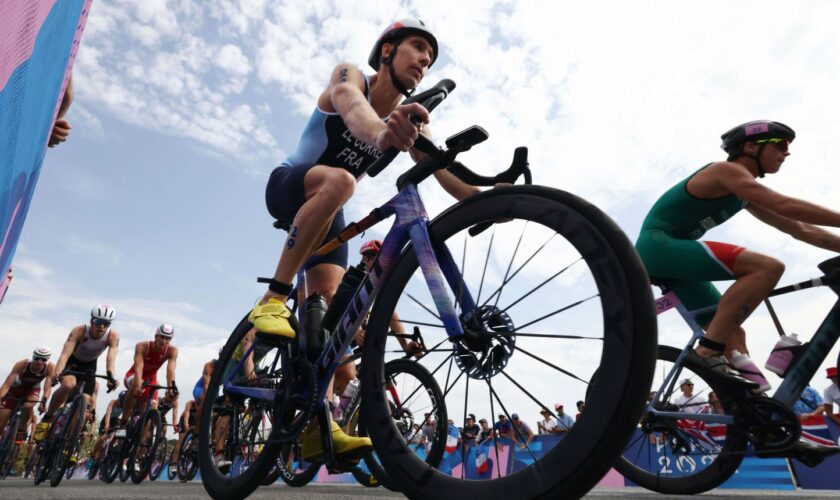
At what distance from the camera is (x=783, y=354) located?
12.8ft

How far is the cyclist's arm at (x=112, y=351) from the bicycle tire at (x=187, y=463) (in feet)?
5.47

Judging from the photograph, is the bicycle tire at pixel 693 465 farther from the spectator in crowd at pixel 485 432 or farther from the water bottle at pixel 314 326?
the water bottle at pixel 314 326

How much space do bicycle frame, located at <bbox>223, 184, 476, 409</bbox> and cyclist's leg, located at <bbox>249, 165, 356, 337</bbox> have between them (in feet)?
0.65

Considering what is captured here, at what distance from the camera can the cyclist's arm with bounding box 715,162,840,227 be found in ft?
12.0

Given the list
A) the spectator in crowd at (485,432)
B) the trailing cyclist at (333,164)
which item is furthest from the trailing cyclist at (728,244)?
the trailing cyclist at (333,164)

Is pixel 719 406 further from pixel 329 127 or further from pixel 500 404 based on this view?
pixel 329 127

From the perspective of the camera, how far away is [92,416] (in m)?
10.3

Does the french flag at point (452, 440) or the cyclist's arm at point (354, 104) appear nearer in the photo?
the cyclist's arm at point (354, 104)

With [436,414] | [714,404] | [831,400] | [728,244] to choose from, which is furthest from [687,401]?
[831,400]

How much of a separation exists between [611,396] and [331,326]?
153 cm

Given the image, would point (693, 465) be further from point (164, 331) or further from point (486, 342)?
point (164, 331)

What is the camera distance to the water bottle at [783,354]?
12.6 feet

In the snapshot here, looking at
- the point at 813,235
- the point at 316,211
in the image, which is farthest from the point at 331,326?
the point at 813,235

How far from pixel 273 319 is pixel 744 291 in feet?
9.35
